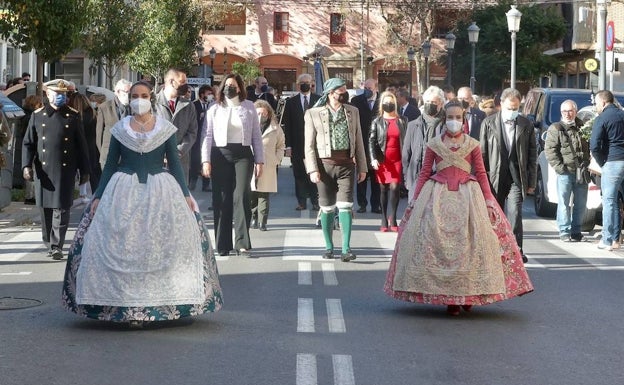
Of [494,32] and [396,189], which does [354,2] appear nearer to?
[494,32]

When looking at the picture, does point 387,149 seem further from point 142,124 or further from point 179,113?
point 142,124

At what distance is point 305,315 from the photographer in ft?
33.8

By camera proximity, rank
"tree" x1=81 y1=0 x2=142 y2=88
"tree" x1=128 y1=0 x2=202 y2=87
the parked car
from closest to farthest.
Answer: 1. the parked car
2. "tree" x1=81 y1=0 x2=142 y2=88
3. "tree" x1=128 y1=0 x2=202 y2=87

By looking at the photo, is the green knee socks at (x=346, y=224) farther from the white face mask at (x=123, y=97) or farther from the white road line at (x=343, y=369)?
the white road line at (x=343, y=369)

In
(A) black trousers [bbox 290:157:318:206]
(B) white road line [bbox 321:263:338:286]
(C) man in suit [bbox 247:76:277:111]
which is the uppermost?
(C) man in suit [bbox 247:76:277:111]

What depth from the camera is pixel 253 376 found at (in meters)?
7.85

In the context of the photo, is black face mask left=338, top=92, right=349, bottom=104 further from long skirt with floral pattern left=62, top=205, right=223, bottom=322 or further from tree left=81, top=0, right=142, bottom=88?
tree left=81, top=0, right=142, bottom=88

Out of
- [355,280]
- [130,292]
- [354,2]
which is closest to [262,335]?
[130,292]

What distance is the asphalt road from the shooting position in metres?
7.98

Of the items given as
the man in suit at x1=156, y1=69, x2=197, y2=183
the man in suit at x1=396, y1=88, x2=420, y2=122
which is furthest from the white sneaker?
the man in suit at x1=396, y1=88, x2=420, y2=122

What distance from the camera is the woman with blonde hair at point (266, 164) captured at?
17.4 meters

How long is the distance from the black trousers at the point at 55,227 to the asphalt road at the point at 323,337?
1.13 feet

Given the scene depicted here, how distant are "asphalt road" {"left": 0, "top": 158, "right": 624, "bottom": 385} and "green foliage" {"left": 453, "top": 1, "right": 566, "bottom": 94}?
40486 mm

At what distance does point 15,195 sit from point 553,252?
9372 millimetres
